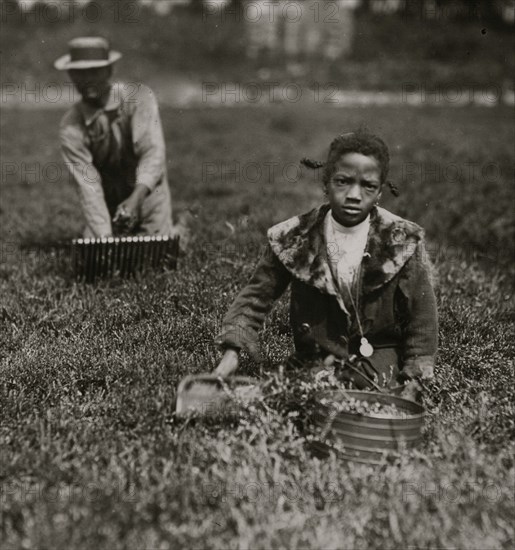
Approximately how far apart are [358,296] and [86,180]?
12.0 ft

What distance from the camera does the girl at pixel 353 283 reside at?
3523 millimetres

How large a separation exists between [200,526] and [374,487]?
2.28 ft

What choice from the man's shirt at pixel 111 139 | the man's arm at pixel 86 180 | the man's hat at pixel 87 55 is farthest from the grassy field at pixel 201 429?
the man's hat at pixel 87 55

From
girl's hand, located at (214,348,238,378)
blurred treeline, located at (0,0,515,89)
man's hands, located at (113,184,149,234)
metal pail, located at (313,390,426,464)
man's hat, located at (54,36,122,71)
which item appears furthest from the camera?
blurred treeline, located at (0,0,515,89)

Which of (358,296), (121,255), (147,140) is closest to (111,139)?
(147,140)

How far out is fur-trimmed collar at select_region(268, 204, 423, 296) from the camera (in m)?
3.53

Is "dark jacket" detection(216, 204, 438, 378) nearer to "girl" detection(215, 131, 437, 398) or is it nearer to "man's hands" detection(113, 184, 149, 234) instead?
"girl" detection(215, 131, 437, 398)

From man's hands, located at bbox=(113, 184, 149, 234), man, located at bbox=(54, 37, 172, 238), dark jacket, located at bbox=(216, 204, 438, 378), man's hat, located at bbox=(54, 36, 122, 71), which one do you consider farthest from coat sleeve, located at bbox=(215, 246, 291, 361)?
man's hat, located at bbox=(54, 36, 122, 71)

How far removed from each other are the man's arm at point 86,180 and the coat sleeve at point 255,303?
292 centimetres

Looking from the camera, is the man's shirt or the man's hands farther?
the man's shirt

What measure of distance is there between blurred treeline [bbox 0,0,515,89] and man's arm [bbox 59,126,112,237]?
19486mm

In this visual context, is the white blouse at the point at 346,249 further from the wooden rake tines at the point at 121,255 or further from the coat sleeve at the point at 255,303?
the wooden rake tines at the point at 121,255

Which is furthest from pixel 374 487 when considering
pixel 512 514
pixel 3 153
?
pixel 3 153

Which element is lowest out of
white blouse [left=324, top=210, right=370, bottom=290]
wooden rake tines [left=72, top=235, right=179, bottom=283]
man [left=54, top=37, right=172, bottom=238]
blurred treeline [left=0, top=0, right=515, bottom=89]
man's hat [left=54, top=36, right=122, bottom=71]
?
blurred treeline [left=0, top=0, right=515, bottom=89]
